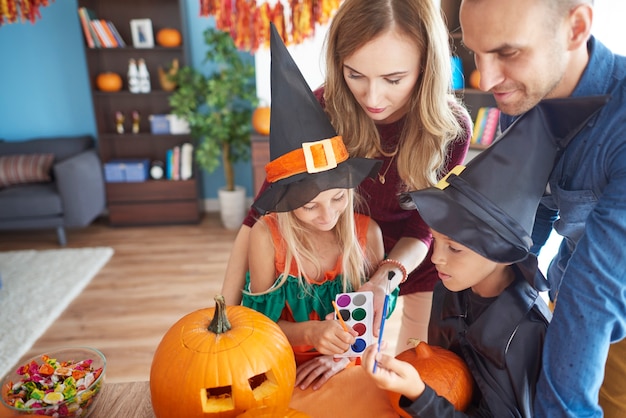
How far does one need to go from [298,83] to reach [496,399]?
0.72 metres

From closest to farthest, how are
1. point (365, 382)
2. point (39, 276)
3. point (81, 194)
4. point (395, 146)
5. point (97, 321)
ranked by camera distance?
1. point (365, 382)
2. point (395, 146)
3. point (97, 321)
4. point (39, 276)
5. point (81, 194)

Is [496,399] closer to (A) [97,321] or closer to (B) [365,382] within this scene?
(B) [365,382]

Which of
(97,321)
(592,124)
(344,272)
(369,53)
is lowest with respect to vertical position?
(97,321)

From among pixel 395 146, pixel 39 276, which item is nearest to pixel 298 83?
pixel 395 146

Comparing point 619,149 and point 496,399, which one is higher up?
point 619,149

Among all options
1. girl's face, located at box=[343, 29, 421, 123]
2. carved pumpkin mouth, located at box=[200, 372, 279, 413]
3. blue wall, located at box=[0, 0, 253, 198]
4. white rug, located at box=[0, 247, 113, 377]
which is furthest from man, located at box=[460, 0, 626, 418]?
blue wall, located at box=[0, 0, 253, 198]

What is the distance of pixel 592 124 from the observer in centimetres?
78

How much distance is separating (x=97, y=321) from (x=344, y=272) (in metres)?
2.22

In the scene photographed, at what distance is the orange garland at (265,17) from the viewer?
3381mm

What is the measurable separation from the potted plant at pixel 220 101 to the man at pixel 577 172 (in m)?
3.20

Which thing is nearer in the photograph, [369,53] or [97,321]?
[369,53]

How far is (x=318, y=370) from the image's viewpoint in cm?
99

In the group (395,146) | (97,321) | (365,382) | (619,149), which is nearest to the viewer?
(619,149)

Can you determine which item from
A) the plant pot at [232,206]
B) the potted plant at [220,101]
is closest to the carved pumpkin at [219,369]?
the potted plant at [220,101]
